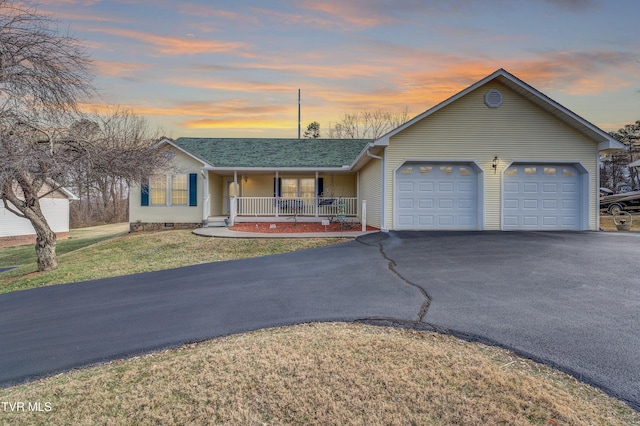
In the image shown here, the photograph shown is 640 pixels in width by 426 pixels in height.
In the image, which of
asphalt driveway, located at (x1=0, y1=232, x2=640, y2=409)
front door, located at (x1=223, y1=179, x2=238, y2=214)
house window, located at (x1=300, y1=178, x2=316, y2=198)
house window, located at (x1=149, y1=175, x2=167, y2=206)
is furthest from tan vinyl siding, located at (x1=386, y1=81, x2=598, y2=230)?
house window, located at (x1=149, y1=175, x2=167, y2=206)

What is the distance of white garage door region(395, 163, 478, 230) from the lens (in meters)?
12.5

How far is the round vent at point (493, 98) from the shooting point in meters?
12.3

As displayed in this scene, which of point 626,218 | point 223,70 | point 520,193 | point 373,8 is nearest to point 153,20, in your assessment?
point 223,70

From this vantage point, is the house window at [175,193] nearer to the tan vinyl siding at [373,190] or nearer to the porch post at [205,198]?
the porch post at [205,198]

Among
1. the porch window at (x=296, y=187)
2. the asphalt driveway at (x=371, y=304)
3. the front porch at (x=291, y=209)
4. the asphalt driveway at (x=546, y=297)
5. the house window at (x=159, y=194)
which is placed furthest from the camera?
the porch window at (x=296, y=187)

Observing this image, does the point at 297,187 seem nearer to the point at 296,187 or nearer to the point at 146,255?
the point at 296,187

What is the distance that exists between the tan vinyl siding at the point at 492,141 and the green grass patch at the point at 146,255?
470 cm

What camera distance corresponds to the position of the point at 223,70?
15.4 meters

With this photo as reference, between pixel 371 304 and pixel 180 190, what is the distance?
A: 14.2 meters

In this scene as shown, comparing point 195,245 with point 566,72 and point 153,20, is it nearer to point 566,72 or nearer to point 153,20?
point 153,20

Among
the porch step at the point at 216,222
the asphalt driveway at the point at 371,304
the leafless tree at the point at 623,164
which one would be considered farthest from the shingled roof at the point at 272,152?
the leafless tree at the point at 623,164

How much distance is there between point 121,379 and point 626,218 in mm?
20126

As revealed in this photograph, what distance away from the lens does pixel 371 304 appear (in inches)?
204

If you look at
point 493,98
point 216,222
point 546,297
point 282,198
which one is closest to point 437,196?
point 493,98
